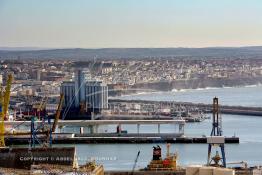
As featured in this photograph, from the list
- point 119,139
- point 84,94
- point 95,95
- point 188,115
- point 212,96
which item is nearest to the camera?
point 119,139

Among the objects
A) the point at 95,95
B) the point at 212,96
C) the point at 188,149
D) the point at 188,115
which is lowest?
the point at 212,96

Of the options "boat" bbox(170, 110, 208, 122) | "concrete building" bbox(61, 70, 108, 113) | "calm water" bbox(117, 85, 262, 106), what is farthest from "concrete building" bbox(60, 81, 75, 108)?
"calm water" bbox(117, 85, 262, 106)

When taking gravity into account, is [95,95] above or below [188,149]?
below

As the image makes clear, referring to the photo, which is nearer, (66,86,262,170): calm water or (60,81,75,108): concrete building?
(66,86,262,170): calm water

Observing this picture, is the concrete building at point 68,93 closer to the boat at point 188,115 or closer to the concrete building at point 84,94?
the concrete building at point 84,94

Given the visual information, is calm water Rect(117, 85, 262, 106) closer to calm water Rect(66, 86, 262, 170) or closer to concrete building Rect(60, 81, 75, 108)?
concrete building Rect(60, 81, 75, 108)

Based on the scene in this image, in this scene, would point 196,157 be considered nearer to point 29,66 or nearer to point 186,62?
point 29,66

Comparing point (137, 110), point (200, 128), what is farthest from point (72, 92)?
point (200, 128)

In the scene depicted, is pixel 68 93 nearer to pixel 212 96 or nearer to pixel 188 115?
pixel 188 115

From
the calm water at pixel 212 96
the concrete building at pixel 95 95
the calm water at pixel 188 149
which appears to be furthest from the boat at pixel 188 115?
the calm water at pixel 212 96

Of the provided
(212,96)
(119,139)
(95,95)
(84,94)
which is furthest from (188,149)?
(212,96)

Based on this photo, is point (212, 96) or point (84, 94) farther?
point (212, 96)
